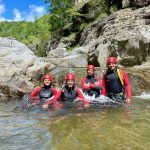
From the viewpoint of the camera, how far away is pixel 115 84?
1286cm

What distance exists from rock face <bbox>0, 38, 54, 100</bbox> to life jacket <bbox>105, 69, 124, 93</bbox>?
5.11m

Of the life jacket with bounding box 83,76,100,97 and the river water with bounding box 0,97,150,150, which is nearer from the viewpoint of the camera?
the river water with bounding box 0,97,150,150

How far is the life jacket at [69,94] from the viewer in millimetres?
12625

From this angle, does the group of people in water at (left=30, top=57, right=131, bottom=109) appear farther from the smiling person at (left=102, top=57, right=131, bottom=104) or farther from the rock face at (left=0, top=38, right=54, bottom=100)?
the rock face at (left=0, top=38, right=54, bottom=100)

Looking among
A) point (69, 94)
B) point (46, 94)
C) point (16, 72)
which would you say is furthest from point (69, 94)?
point (16, 72)

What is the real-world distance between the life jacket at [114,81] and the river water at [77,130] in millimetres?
1963

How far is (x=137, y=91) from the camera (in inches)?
632

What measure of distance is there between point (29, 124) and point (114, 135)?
8.60ft

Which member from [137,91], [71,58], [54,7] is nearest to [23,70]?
[71,58]

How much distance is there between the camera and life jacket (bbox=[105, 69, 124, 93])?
12.7 metres

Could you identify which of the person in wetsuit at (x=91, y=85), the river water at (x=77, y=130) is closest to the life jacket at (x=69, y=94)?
the person in wetsuit at (x=91, y=85)

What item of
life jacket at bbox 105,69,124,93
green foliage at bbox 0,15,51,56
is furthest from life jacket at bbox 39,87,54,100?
green foliage at bbox 0,15,51,56

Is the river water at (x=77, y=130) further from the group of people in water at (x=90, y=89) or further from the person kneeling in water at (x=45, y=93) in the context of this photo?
the person kneeling in water at (x=45, y=93)

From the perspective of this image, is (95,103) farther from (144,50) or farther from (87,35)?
(87,35)
